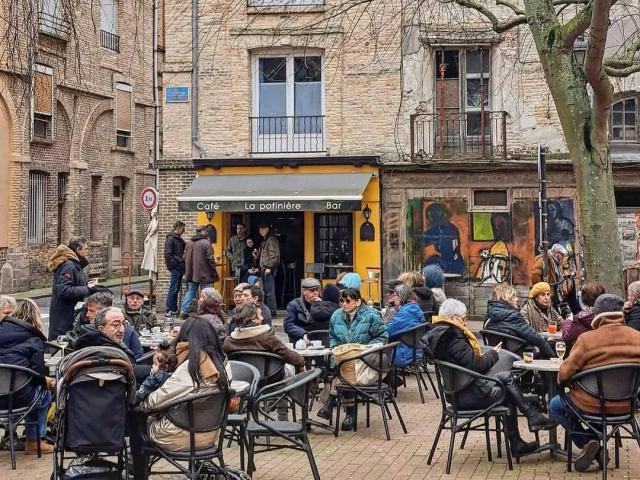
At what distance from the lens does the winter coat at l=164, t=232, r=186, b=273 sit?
1961 cm

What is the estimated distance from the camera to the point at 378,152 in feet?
66.7

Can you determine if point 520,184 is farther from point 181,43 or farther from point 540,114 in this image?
point 181,43

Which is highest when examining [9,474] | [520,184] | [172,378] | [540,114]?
[540,114]

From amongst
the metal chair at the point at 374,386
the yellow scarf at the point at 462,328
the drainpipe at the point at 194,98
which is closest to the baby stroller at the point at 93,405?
the yellow scarf at the point at 462,328

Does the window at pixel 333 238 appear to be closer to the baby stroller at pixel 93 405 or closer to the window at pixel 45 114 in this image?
the window at pixel 45 114

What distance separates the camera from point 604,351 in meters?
7.27

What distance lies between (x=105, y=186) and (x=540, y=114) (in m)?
17.9

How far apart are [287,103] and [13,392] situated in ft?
45.1

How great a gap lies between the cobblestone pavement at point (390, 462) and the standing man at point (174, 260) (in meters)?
10.6

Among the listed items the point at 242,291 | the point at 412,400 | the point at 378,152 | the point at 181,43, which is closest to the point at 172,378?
the point at 242,291

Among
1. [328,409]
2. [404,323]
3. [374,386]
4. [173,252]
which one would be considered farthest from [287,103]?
[374,386]

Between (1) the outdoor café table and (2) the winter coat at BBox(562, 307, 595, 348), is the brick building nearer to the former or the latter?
(2) the winter coat at BBox(562, 307, 595, 348)

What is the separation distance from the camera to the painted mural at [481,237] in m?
19.8

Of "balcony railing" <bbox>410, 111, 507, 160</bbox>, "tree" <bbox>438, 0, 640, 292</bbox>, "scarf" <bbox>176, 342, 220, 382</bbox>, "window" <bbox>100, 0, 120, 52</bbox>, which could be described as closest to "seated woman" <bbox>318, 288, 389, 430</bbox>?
"scarf" <bbox>176, 342, 220, 382</bbox>
